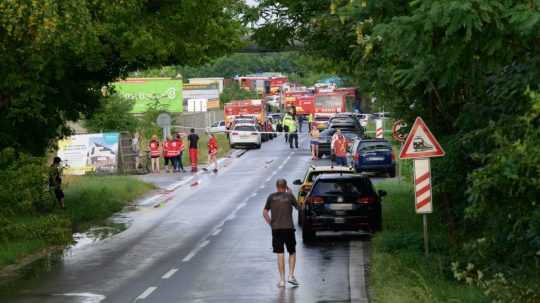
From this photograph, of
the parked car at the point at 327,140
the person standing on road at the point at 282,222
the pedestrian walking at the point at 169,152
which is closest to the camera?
the person standing on road at the point at 282,222

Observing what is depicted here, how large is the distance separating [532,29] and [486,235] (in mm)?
4338

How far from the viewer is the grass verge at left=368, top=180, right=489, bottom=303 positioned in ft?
49.7

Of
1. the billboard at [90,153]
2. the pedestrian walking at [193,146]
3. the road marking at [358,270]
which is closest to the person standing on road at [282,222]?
the road marking at [358,270]

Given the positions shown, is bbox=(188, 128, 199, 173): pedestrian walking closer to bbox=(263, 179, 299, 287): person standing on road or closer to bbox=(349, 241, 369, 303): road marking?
bbox=(349, 241, 369, 303): road marking

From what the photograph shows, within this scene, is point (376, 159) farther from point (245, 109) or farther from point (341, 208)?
point (245, 109)

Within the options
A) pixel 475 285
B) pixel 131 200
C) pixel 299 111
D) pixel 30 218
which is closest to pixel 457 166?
pixel 475 285

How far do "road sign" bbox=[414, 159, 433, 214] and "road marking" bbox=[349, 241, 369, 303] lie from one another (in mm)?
1504

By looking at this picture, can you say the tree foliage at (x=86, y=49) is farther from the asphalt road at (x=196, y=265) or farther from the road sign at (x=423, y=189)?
the road sign at (x=423, y=189)

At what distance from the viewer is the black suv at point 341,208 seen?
25.1 m

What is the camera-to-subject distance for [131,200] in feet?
126

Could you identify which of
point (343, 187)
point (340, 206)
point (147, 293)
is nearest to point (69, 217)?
point (343, 187)

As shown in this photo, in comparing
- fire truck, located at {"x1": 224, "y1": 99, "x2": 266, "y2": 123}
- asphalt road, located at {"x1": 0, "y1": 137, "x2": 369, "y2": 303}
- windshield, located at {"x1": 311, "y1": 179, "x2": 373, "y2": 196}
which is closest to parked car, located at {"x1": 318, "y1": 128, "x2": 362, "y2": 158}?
asphalt road, located at {"x1": 0, "y1": 137, "x2": 369, "y2": 303}

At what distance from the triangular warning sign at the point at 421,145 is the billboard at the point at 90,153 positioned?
30167 mm

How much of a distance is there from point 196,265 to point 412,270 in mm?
5700
